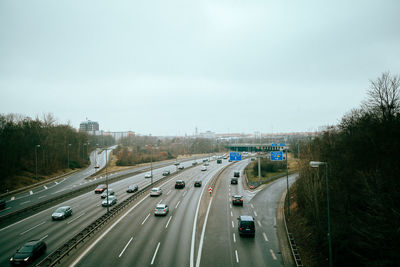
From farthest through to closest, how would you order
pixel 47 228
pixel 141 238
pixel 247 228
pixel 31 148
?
pixel 31 148 < pixel 47 228 < pixel 247 228 < pixel 141 238

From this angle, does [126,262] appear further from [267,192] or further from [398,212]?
Result: [267,192]

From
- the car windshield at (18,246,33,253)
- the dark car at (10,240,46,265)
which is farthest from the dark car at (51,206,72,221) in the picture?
the car windshield at (18,246,33,253)

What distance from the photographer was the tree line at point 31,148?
144 feet

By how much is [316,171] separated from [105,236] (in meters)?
21.5

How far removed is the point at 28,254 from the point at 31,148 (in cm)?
4905

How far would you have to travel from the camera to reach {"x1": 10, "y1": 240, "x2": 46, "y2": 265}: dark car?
13828mm

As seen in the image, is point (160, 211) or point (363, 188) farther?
point (160, 211)

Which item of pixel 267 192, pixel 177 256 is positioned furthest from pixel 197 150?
pixel 177 256

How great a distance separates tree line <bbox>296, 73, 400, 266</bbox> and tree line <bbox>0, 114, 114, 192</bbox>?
4823cm

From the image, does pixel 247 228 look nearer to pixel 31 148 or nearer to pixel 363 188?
pixel 363 188

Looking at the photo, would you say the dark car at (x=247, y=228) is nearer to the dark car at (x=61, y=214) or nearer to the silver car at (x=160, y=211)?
the silver car at (x=160, y=211)

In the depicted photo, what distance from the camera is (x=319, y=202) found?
21438 mm

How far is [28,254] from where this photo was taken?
557 inches

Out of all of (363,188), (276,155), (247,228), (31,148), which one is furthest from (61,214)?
(31,148)
